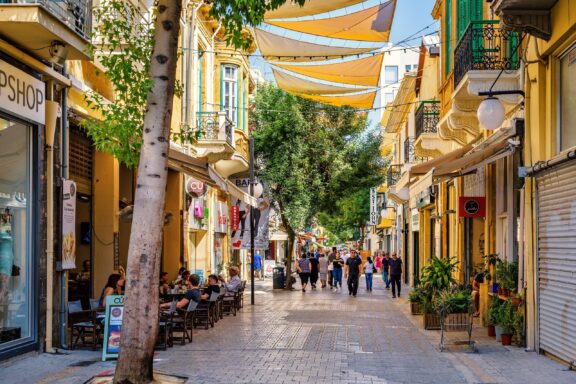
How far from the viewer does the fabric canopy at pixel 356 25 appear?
812 inches

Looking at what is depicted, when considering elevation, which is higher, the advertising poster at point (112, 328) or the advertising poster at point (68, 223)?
the advertising poster at point (68, 223)

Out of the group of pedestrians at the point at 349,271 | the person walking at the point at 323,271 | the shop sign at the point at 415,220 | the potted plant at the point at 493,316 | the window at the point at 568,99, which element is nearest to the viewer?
the window at the point at 568,99

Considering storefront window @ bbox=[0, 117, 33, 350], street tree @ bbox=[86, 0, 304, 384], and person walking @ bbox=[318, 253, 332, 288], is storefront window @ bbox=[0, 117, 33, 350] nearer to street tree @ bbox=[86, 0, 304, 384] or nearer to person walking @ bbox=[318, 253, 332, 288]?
street tree @ bbox=[86, 0, 304, 384]

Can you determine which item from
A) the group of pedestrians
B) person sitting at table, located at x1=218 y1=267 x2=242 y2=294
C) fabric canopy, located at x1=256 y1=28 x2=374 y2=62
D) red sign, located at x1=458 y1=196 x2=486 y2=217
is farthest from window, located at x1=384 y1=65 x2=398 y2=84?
red sign, located at x1=458 y1=196 x2=486 y2=217

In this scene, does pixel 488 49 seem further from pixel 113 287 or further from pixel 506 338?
pixel 113 287

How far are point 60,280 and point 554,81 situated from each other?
8.23 metres

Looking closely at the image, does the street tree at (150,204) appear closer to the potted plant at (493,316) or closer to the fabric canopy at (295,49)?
the potted plant at (493,316)

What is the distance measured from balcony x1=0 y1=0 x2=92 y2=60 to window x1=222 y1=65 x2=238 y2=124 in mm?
16934

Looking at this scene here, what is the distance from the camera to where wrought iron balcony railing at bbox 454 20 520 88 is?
48.2 feet

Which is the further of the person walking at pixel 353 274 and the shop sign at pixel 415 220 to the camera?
the shop sign at pixel 415 220

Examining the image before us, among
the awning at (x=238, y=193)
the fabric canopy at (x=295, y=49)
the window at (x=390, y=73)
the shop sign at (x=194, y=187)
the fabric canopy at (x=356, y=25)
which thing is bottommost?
the awning at (x=238, y=193)

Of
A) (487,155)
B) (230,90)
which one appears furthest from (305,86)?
(487,155)

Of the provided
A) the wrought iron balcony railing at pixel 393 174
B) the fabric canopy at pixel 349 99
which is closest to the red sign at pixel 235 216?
the wrought iron balcony railing at pixel 393 174

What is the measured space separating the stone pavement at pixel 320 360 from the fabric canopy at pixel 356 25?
7.62 m
